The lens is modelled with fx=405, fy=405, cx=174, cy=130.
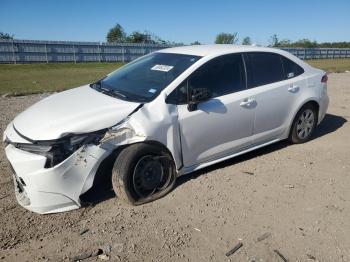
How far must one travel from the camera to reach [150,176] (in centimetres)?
455

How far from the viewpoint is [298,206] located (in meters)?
4.50

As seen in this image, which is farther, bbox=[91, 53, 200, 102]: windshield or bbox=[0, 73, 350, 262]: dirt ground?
bbox=[91, 53, 200, 102]: windshield

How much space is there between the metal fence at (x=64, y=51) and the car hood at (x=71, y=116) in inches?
1040

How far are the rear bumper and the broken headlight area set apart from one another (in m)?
0.04

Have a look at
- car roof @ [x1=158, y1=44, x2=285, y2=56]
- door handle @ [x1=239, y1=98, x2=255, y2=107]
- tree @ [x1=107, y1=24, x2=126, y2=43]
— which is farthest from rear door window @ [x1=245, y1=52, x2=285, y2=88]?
tree @ [x1=107, y1=24, x2=126, y2=43]

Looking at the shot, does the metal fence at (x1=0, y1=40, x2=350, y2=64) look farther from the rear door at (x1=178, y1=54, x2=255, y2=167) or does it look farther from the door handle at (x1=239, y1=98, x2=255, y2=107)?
the door handle at (x1=239, y1=98, x2=255, y2=107)

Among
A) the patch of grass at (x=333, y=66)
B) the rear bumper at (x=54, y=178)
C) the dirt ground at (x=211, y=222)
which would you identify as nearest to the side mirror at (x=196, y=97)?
the dirt ground at (x=211, y=222)

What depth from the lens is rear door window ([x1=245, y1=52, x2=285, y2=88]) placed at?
5.61 metres

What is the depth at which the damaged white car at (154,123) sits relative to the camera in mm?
4059

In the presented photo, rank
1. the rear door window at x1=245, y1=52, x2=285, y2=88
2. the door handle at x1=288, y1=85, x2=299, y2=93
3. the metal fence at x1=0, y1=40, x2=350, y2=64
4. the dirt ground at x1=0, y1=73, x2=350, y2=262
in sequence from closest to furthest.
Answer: the dirt ground at x1=0, y1=73, x2=350, y2=262 < the rear door window at x1=245, y1=52, x2=285, y2=88 < the door handle at x1=288, y1=85, x2=299, y2=93 < the metal fence at x1=0, y1=40, x2=350, y2=64

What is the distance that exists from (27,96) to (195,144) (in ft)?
28.0

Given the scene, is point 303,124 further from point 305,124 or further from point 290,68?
point 290,68

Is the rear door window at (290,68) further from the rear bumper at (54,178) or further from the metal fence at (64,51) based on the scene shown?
the metal fence at (64,51)

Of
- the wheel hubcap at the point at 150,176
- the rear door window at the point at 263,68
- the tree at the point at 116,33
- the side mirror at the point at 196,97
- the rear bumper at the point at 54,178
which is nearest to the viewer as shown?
the rear bumper at the point at 54,178
